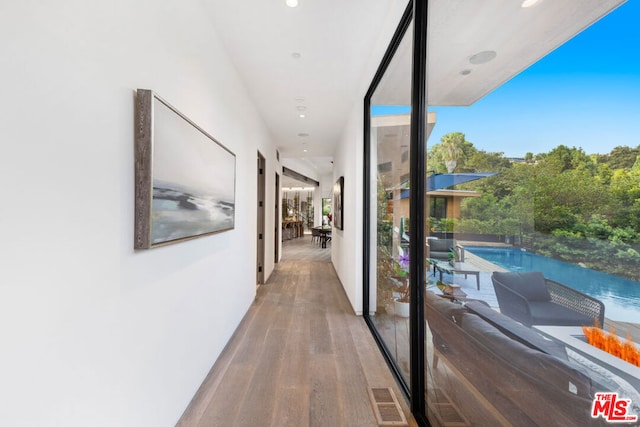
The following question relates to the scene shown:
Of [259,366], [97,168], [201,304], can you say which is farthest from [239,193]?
[97,168]

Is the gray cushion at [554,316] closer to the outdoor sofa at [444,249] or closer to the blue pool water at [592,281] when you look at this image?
the blue pool water at [592,281]

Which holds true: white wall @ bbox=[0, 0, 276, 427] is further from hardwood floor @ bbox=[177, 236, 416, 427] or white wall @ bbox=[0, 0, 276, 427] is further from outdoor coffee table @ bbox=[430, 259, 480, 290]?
outdoor coffee table @ bbox=[430, 259, 480, 290]

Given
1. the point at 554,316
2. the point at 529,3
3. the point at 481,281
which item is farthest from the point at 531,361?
the point at 529,3

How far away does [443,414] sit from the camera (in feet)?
5.05

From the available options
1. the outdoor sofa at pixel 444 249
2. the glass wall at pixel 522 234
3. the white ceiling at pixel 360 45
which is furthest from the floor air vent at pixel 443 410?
the white ceiling at pixel 360 45

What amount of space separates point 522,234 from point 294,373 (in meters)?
2.04

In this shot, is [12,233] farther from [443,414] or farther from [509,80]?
[443,414]

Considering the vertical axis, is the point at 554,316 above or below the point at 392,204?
below

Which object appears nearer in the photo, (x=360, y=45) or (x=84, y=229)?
(x=84, y=229)

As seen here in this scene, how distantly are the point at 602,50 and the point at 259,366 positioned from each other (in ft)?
8.78

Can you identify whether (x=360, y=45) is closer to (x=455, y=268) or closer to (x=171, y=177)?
(x=171, y=177)

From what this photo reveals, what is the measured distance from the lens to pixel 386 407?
1861 millimetres

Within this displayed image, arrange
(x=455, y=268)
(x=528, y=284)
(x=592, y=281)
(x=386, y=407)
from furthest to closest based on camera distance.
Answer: (x=386, y=407), (x=455, y=268), (x=528, y=284), (x=592, y=281)

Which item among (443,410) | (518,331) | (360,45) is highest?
(360,45)
